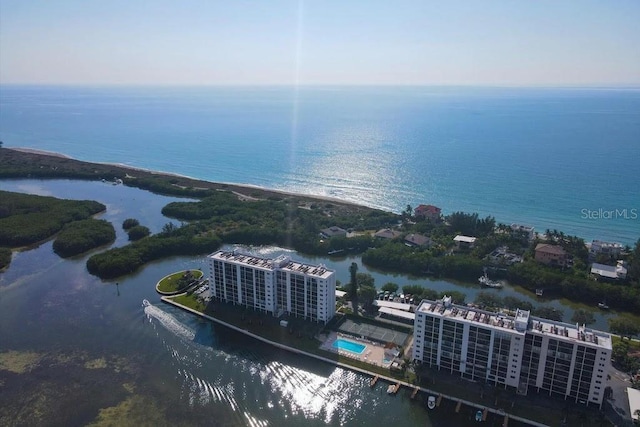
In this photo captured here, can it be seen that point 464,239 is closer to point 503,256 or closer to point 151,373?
point 503,256

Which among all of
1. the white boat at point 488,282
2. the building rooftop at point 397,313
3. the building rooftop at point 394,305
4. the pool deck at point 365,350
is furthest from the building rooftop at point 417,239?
the pool deck at point 365,350

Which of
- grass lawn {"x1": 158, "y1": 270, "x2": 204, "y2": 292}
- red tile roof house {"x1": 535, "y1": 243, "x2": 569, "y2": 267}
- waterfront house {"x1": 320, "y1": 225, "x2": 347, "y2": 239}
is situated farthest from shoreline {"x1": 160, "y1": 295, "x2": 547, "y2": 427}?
red tile roof house {"x1": 535, "y1": 243, "x2": 569, "y2": 267}

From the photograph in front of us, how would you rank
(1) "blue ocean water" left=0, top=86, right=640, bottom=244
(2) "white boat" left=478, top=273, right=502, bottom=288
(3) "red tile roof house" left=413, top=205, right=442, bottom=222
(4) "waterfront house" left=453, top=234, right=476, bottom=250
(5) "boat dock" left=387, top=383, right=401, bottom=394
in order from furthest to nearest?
(1) "blue ocean water" left=0, top=86, right=640, bottom=244 < (3) "red tile roof house" left=413, top=205, right=442, bottom=222 < (4) "waterfront house" left=453, top=234, right=476, bottom=250 < (2) "white boat" left=478, top=273, right=502, bottom=288 < (5) "boat dock" left=387, top=383, right=401, bottom=394

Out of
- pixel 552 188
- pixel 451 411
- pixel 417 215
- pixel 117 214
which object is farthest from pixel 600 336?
pixel 117 214

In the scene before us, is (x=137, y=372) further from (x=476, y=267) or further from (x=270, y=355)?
(x=476, y=267)

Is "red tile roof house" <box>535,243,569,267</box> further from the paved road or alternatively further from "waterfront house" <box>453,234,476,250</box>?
the paved road

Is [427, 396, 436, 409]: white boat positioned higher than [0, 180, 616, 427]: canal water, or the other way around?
[427, 396, 436, 409]: white boat
